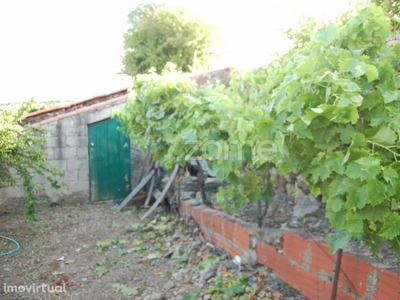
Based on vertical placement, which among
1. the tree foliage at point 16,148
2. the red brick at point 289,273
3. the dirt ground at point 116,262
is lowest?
the dirt ground at point 116,262

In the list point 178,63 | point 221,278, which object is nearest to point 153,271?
point 221,278

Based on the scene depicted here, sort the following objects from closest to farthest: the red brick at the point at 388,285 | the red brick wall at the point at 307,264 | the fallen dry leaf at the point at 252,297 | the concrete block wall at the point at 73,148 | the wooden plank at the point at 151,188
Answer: the red brick at the point at 388,285 → the red brick wall at the point at 307,264 → the fallen dry leaf at the point at 252,297 → the wooden plank at the point at 151,188 → the concrete block wall at the point at 73,148

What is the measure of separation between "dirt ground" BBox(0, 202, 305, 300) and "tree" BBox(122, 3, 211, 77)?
8889 millimetres

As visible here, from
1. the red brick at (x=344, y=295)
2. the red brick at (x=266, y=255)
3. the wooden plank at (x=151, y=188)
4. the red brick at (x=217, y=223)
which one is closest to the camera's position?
the red brick at (x=344, y=295)

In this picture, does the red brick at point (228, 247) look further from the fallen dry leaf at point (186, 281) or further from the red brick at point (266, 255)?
the fallen dry leaf at point (186, 281)

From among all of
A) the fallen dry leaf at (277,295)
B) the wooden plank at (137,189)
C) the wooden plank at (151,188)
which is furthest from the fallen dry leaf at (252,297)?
the wooden plank at (137,189)

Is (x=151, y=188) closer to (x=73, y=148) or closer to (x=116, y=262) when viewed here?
(x=73, y=148)

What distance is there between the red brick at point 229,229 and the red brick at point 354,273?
1620mm

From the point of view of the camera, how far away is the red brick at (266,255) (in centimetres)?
352

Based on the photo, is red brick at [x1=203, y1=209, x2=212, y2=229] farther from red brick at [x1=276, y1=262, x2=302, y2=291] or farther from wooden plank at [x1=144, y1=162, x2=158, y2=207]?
wooden plank at [x1=144, y1=162, x2=158, y2=207]

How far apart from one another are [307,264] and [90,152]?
19.5 ft

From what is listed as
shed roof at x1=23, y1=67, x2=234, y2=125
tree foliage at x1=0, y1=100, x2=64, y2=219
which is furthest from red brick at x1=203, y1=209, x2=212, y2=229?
shed roof at x1=23, y1=67, x2=234, y2=125

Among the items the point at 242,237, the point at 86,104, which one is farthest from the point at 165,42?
the point at 242,237

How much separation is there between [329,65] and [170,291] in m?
2.74
